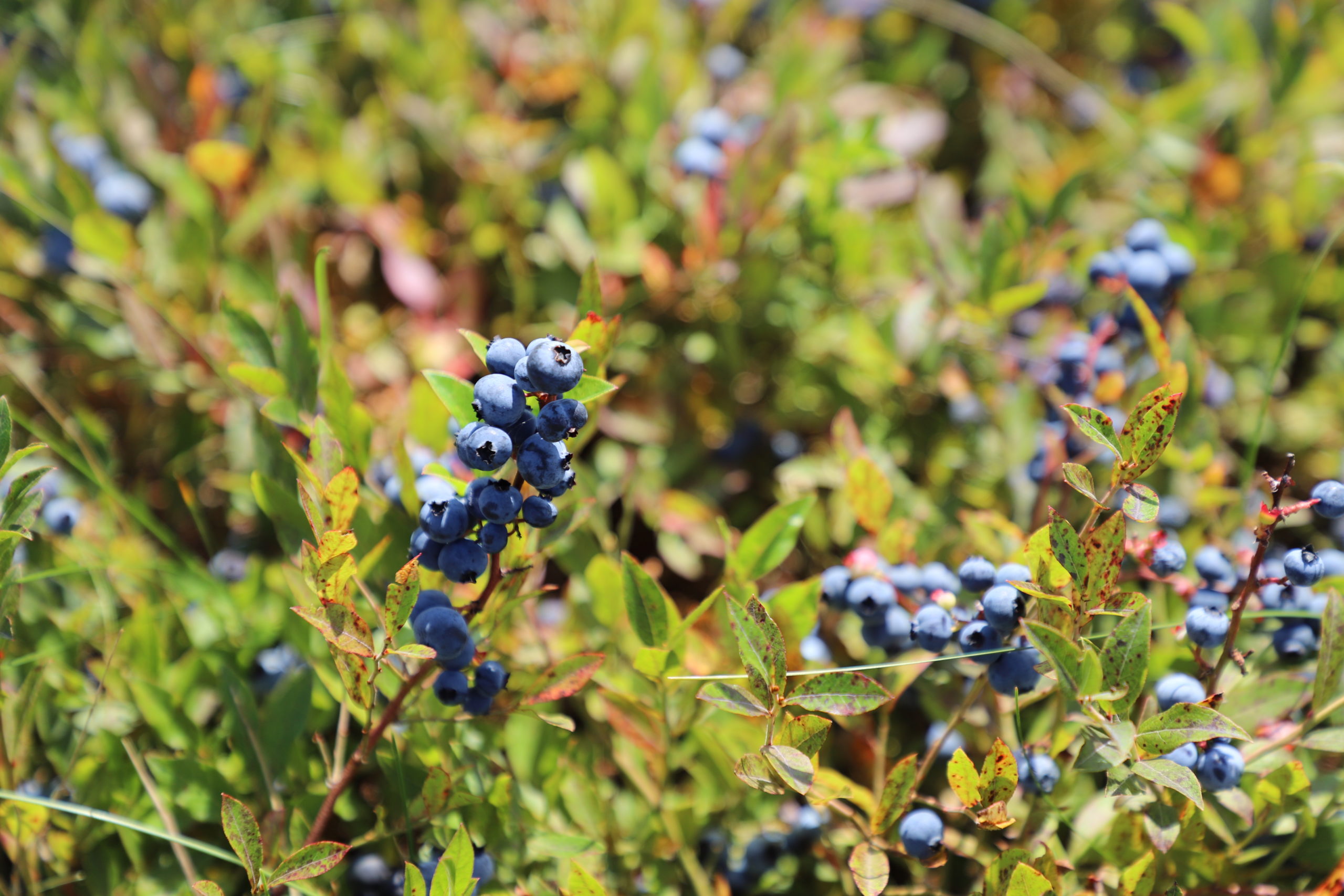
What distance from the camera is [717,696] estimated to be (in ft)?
3.56

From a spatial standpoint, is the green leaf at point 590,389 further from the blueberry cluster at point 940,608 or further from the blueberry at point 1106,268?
the blueberry at point 1106,268

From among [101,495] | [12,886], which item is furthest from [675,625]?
[101,495]

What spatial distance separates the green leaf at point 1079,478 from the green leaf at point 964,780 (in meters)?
0.33

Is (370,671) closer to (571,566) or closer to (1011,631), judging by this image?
(571,566)

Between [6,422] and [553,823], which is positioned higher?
[6,422]

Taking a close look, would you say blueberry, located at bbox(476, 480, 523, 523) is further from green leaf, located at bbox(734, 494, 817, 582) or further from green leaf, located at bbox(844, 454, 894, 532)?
green leaf, located at bbox(844, 454, 894, 532)

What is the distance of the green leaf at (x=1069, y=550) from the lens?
1063mm

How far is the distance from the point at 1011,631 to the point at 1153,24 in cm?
228

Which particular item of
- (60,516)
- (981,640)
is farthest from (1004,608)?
(60,516)

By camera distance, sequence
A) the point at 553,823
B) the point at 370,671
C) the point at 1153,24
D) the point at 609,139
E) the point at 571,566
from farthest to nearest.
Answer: the point at 1153,24 < the point at 609,139 < the point at 571,566 < the point at 553,823 < the point at 370,671

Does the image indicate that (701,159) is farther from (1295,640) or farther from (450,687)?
(1295,640)

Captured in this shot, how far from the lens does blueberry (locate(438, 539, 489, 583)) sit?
1092 mm

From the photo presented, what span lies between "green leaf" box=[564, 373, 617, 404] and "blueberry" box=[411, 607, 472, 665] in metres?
0.28

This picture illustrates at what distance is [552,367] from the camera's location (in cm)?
97
